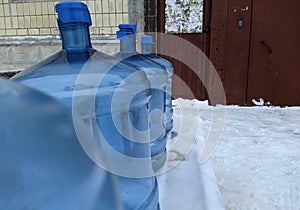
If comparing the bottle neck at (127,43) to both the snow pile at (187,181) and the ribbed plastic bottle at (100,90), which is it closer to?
the ribbed plastic bottle at (100,90)

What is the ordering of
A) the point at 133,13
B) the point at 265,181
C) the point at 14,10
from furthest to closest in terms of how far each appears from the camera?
the point at 14,10, the point at 133,13, the point at 265,181

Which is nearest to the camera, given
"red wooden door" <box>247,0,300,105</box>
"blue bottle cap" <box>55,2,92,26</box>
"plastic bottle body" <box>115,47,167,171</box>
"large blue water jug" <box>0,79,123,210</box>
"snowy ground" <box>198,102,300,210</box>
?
"large blue water jug" <box>0,79,123,210</box>

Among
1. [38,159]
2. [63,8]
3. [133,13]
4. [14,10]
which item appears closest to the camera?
[38,159]

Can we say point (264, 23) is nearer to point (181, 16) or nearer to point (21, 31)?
point (181, 16)

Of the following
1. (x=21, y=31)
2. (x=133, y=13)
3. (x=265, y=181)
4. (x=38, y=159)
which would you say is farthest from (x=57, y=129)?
(x=21, y=31)

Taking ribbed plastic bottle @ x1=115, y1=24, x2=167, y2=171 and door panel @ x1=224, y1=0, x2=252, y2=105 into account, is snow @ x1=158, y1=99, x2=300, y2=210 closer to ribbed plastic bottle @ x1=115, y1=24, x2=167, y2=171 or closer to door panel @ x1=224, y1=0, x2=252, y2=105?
ribbed plastic bottle @ x1=115, y1=24, x2=167, y2=171

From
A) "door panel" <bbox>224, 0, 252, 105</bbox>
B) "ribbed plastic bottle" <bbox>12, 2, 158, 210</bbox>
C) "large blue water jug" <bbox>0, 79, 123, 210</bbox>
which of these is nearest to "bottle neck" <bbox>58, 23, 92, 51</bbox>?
"ribbed plastic bottle" <bbox>12, 2, 158, 210</bbox>

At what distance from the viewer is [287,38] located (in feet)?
7.98

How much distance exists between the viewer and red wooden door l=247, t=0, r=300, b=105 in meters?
2.40

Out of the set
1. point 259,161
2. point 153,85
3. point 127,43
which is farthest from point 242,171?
point 127,43

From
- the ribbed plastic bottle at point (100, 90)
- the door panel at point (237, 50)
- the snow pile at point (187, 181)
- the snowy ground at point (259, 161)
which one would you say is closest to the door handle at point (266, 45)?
the door panel at point (237, 50)

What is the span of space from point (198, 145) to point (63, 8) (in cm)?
86

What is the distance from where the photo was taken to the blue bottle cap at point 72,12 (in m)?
0.47

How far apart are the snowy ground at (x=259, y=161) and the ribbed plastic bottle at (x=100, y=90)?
1.26 feet
